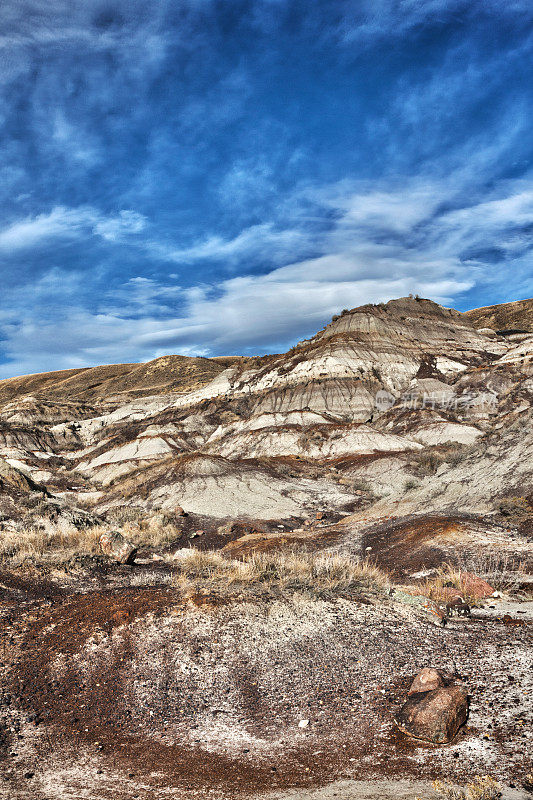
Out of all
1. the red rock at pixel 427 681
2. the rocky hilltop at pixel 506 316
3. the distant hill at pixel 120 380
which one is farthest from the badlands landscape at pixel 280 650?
the rocky hilltop at pixel 506 316

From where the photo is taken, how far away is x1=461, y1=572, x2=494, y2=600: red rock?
29.0 feet

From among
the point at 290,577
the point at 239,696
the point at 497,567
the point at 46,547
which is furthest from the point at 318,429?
the point at 239,696

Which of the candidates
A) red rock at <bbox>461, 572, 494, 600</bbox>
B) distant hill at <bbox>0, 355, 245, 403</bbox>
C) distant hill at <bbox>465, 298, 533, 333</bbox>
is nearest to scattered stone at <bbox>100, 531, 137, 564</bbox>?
red rock at <bbox>461, 572, 494, 600</bbox>

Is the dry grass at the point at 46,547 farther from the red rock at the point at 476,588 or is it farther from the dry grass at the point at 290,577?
the red rock at the point at 476,588

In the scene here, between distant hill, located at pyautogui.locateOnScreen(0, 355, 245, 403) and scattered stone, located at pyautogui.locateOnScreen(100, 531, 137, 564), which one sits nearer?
scattered stone, located at pyautogui.locateOnScreen(100, 531, 137, 564)

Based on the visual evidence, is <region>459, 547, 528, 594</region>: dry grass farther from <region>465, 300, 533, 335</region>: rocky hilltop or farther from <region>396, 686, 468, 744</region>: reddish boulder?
<region>465, 300, 533, 335</region>: rocky hilltop

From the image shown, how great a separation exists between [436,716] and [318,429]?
43093 millimetres

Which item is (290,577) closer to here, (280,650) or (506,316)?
(280,650)

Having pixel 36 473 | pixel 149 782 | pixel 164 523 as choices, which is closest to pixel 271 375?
pixel 36 473

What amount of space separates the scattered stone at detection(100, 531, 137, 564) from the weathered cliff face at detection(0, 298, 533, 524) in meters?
8.09

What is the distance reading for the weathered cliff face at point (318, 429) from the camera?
91.0 ft

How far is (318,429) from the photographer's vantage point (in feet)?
157

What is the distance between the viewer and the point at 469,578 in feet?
31.0

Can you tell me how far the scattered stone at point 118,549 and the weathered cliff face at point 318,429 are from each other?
8.09m
